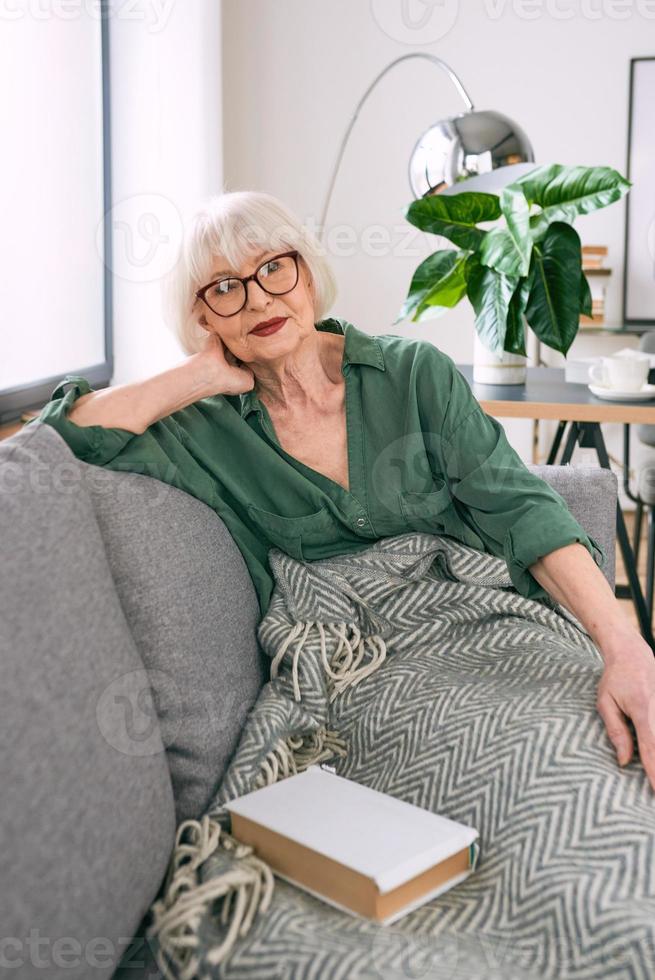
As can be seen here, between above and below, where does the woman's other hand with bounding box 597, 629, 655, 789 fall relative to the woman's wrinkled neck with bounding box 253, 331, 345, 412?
below

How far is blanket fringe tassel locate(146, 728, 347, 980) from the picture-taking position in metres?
0.94

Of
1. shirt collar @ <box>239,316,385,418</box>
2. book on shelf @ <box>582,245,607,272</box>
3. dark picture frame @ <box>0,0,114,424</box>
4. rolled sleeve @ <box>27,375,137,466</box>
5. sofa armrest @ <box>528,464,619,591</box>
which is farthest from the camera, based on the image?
book on shelf @ <box>582,245,607,272</box>

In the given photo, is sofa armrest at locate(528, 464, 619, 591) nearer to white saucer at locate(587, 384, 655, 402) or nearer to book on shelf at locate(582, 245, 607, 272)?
white saucer at locate(587, 384, 655, 402)

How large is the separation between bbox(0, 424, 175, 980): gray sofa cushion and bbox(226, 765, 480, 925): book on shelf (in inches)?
4.7

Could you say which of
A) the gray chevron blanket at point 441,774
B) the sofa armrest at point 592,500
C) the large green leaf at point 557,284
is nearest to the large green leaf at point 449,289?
the large green leaf at point 557,284

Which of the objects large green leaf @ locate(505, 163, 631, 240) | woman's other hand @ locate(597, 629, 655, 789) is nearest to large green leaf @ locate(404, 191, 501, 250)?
large green leaf @ locate(505, 163, 631, 240)

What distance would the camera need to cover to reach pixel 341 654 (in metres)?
1.38

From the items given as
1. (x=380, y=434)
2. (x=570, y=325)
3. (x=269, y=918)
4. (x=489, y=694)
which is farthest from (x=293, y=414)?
(x=570, y=325)

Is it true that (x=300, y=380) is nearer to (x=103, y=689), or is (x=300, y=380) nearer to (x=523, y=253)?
(x=103, y=689)

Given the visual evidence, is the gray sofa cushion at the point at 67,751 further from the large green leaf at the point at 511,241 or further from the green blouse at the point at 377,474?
the large green leaf at the point at 511,241

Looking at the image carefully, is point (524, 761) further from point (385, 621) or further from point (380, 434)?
point (380, 434)

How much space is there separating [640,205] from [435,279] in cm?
206

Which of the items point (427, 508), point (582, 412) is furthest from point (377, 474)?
point (582, 412)

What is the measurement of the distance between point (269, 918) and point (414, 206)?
2.01m
